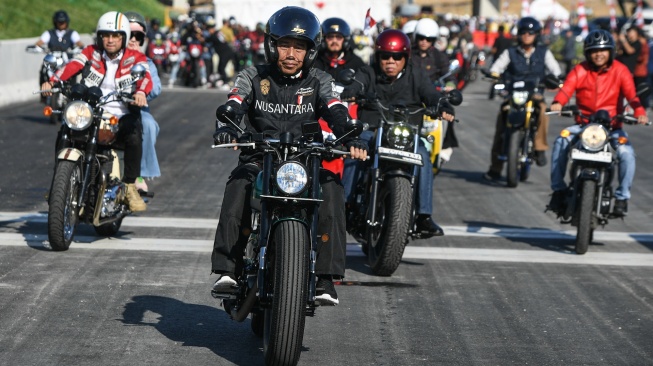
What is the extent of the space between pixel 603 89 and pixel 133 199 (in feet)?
14.0

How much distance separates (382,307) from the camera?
849 cm

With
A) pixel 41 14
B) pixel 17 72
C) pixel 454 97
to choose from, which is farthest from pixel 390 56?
pixel 41 14

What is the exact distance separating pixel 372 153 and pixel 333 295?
11.3 feet

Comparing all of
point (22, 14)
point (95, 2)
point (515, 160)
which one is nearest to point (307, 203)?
point (515, 160)

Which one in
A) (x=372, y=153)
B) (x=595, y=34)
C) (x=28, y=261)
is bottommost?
(x=28, y=261)

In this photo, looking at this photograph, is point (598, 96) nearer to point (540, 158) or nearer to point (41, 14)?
Answer: point (540, 158)

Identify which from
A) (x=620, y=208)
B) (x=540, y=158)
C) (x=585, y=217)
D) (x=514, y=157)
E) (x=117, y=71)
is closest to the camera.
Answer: (x=117, y=71)

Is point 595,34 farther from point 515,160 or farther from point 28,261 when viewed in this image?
point 28,261

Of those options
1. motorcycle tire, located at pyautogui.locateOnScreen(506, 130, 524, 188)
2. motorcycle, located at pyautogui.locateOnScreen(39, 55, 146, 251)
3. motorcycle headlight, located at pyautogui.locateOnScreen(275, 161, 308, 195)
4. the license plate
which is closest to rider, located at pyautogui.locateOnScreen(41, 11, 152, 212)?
motorcycle, located at pyautogui.locateOnScreen(39, 55, 146, 251)

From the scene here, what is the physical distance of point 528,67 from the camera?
56.1 feet

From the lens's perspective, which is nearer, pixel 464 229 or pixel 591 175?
pixel 591 175

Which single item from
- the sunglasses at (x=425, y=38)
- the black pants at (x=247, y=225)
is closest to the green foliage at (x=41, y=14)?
the sunglasses at (x=425, y=38)

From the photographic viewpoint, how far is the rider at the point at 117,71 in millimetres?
10781

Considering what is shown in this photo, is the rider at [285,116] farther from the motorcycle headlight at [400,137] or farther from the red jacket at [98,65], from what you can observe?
the red jacket at [98,65]
